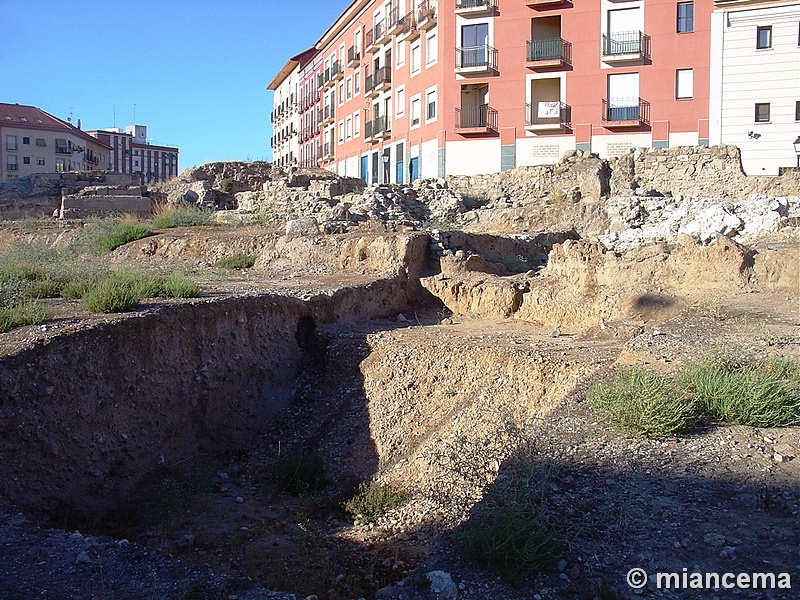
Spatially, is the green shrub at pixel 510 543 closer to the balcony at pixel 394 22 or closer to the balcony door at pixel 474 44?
the balcony door at pixel 474 44

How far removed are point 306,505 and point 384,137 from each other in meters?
27.6

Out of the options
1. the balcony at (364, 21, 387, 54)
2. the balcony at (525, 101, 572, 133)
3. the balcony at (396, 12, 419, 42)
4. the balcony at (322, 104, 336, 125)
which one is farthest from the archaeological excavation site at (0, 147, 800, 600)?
the balcony at (322, 104, 336, 125)

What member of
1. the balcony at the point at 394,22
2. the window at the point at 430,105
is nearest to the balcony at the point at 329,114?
the balcony at the point at 394,22

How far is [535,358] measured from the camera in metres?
7.31

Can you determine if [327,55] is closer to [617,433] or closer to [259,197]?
[259,197]

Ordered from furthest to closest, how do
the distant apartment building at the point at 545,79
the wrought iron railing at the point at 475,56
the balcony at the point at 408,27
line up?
1. the balcony at the point at 408,27
2. the wrought iron railing at the point at 475,56
3. the distant apartment building at the point at 545,79

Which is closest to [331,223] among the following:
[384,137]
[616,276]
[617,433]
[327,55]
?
[616,276]

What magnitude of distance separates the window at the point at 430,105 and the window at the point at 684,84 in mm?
9060

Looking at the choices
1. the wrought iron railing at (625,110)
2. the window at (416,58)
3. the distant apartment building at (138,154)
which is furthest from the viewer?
the distant apartment building at (138,154)

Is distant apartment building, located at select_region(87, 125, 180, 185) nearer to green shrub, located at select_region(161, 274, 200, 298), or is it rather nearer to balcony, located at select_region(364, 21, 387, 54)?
balcony, located at select_region(364, 21, 387, 54)

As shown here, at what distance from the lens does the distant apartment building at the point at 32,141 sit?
56.9m

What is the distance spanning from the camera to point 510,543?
146 inches

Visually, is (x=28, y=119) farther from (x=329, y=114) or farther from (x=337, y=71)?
(x=337, y=71)

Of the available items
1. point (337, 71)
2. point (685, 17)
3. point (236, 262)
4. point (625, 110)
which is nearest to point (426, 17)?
point (625, 110)
